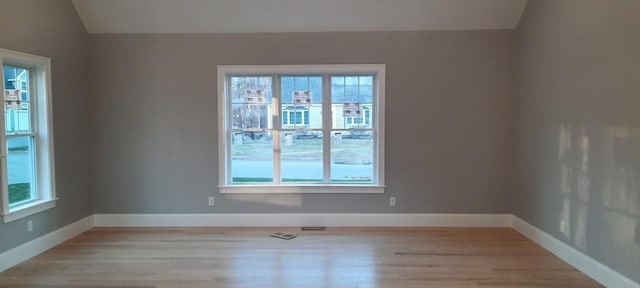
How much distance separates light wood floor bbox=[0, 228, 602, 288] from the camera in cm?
357

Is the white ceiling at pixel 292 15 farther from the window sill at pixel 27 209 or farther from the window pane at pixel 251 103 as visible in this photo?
the window sill at pixel 27 209

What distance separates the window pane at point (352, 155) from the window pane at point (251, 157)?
829 mm

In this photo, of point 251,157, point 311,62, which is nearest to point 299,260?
point 251,157

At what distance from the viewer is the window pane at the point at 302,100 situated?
538 centimetres

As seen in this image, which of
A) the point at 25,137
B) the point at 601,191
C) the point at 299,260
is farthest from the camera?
the point at 25,137

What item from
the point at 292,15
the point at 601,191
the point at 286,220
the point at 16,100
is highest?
the point at 292,15

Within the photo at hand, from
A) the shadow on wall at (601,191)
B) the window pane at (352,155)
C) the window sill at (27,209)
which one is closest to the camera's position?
the shadow on wall at (601,191)

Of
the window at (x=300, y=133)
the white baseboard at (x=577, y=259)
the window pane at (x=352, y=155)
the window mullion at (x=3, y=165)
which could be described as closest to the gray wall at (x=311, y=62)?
the window at (x=300, y=133)

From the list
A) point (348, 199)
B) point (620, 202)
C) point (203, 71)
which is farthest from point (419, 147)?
point (203, 71)

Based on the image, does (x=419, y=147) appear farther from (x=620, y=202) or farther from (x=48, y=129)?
(x=48, y=129)

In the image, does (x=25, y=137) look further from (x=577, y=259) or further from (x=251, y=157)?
(x=577, y=259)

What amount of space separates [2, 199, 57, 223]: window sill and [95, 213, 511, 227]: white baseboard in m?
0.93

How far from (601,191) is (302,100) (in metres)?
3.28

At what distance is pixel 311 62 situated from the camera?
5.20 metres
